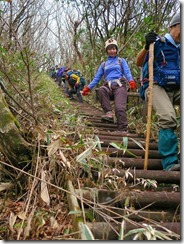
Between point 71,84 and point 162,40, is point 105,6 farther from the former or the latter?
point 162,40

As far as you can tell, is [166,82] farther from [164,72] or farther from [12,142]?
[12,142]

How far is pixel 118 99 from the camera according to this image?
196 inches

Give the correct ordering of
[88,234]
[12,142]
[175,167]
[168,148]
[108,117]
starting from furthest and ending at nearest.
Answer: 1. [108,117]
2. [168,148]
3. [175,167]
4. [12,142]
5. [88,234]

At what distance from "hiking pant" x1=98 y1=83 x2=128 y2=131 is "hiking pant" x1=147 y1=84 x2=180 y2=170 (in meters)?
→ 1.44

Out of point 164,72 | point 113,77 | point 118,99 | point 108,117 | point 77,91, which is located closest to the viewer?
point 164,72

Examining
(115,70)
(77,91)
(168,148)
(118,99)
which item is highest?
(115,70)

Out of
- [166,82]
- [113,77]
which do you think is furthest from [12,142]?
[113,77]

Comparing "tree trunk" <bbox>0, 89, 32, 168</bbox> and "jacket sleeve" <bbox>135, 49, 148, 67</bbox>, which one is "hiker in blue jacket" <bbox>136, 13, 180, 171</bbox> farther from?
"tree trunk" <bbox>0, 89, 32, 168</bbox>

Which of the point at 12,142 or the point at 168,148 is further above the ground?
the point at 12,142

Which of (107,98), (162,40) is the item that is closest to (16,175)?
(162,40)

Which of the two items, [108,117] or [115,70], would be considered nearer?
[115,70]

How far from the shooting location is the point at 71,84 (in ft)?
37.4

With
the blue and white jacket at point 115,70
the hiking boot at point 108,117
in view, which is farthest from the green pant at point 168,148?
the hiking boot at point 108,117

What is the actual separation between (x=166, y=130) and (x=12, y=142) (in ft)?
5.13
